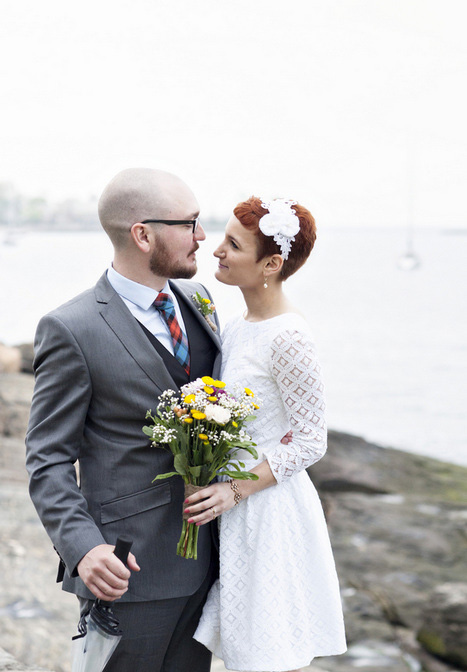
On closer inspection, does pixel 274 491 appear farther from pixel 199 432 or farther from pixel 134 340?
pixel 134 340

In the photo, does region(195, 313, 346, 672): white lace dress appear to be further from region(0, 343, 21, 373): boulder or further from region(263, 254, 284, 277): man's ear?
region(0, 343, 21, 373): boulder

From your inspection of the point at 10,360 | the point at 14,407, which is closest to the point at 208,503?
the point at 14,407

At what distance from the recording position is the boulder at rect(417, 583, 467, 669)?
524 centimetres

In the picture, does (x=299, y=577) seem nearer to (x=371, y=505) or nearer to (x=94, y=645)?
(x=94, y=645)

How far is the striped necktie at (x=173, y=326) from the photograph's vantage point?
8.44ft

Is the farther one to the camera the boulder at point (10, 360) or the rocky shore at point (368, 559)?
the boulder at point (10, 360)

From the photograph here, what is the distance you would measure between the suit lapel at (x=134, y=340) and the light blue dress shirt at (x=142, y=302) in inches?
2.6

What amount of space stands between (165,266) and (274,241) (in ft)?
1.19

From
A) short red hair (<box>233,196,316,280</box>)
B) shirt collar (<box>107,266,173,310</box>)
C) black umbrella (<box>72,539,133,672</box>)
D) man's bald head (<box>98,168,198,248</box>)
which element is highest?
man's bald head (<box>98,168,198,248</box>)

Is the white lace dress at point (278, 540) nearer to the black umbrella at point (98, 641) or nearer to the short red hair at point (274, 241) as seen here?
the short red hair at point (274, 241)

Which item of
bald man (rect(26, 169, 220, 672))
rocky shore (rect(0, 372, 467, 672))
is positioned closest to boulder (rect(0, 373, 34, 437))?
rocky shore (rect(0, 372, 467, 672))

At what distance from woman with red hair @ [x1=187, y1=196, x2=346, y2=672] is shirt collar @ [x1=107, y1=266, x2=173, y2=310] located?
0.24m

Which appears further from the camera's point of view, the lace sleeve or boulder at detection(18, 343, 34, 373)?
boulder at detection(18, 343, 34, 373)

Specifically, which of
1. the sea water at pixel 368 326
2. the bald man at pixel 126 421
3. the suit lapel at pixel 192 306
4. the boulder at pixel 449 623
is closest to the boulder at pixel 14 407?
the boulder at pixel 449 623
